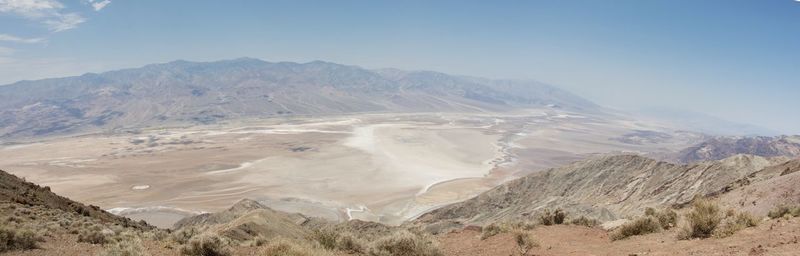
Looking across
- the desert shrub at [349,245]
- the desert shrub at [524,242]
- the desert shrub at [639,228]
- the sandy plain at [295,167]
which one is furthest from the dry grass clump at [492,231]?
Result: the sandy plain at [295,167]

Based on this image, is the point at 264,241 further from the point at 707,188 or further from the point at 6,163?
the point at 6,163

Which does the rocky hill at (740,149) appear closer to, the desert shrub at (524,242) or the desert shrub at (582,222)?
the desert shrub at (582,222)

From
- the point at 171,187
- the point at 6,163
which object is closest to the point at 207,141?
the point at 6,163

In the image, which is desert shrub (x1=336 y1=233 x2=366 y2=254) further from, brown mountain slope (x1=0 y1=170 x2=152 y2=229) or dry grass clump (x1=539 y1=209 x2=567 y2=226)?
brown mountain slope (x1=0 y1=170 x2=152 y2=229)

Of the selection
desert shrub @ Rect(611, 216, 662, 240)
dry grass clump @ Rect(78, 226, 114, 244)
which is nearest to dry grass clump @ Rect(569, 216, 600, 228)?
desert shrub @ Rect(611, 216, 662, 240)

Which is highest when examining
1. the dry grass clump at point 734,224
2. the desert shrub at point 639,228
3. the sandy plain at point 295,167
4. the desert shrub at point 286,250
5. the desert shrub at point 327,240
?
the dry grass clump at point 734,224

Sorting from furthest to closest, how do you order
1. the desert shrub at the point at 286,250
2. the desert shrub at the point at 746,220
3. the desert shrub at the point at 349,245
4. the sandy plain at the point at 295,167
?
the sandy plain at the point at 295,167 < the desert shrub at the point at 349,245 < the desert shrub at the point at 746,220 < the desert shrub at the point at 286,250

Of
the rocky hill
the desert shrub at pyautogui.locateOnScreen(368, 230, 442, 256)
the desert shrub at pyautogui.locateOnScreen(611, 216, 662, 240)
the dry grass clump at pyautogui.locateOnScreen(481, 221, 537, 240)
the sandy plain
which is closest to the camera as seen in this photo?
the desert shrub at pyautogui.locateOnScreen(368, 230, 442, 256)
